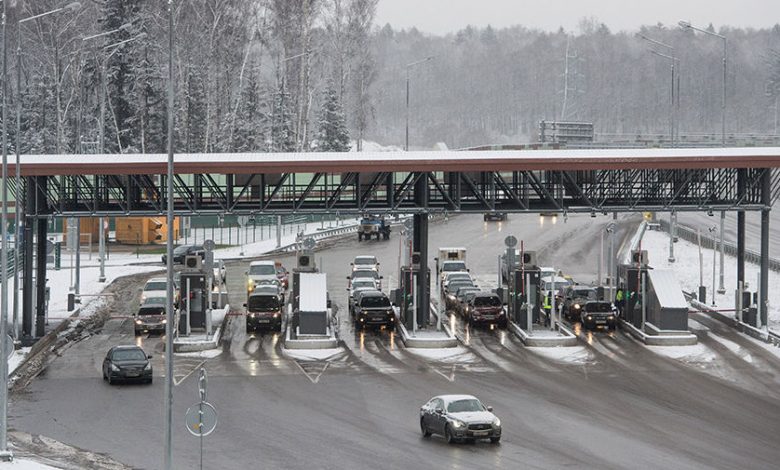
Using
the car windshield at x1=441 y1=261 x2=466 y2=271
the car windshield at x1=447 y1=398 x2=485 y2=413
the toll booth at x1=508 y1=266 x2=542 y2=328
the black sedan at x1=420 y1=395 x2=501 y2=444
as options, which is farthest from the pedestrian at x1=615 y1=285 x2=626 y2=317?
the car windshield at x1=447 y1=398 x2=485 y2=413

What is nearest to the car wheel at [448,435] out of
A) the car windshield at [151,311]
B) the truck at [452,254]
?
the car windshield at [151,311]

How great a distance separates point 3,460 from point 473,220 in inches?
2975

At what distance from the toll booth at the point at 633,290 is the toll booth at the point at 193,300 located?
1610 centimetres

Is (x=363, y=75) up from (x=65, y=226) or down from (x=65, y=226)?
up

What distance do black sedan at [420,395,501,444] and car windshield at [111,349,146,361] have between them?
11.5m

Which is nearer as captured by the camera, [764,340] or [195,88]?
[764,340]

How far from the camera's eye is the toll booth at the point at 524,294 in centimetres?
4869

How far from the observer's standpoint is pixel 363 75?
392 ft

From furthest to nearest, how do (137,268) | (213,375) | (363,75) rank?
(363,75) → (137,268) → (213,375)

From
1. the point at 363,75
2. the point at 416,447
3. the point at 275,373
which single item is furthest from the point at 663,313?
the point at 363,75

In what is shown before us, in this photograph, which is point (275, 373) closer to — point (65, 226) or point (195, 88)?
point (65, 226)

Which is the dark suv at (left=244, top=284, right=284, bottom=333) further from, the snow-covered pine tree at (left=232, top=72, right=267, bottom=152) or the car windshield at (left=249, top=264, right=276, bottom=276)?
the snow-covered pine tree at (left=232, top=72, right=267, bottom=152)

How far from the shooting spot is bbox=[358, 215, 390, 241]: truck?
8669cm

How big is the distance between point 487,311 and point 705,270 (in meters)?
23.1
